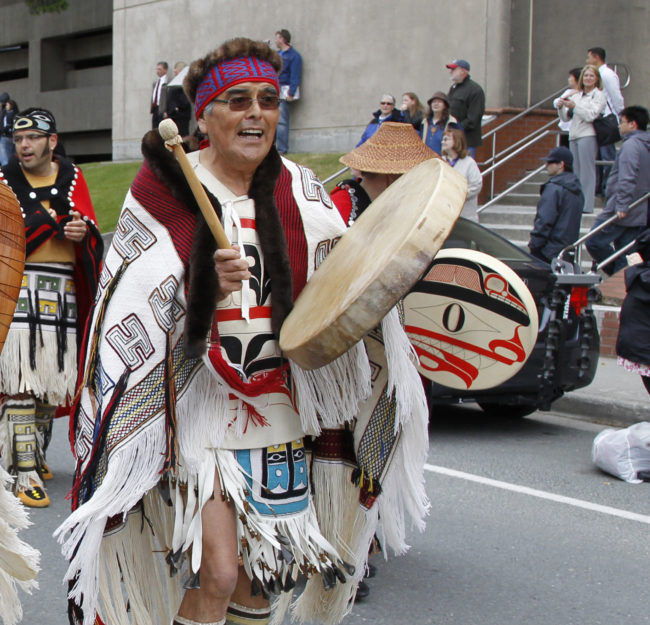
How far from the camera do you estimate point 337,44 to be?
16875mm

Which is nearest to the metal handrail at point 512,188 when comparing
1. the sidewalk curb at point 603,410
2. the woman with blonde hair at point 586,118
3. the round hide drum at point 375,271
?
the woman with blonde hair at point 586,118

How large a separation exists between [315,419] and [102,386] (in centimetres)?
61

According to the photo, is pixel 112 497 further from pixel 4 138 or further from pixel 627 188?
pixel 4 138

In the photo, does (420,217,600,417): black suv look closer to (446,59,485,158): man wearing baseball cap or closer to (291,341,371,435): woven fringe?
(291,341,371,435): woven fringe

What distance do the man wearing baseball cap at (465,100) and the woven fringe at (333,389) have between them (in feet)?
32.1

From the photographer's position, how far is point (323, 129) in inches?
680

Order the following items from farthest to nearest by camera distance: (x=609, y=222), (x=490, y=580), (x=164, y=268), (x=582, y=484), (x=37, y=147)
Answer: (x=609, y=222) → (x=582, y=484) → (x=37, y=147) → (x=490, y=580) → (x=164, y=268)

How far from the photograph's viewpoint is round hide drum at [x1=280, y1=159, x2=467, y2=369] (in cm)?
247

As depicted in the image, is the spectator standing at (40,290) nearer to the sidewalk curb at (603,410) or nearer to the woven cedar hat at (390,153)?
the woven cedar hat at (390,153)

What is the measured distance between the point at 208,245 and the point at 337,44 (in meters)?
14.7

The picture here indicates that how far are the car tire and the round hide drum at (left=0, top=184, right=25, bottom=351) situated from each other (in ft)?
18.8

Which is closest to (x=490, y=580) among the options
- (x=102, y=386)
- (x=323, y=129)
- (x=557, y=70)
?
(x=102, y=386)

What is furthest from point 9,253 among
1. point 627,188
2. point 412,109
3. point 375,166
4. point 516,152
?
point 516,152

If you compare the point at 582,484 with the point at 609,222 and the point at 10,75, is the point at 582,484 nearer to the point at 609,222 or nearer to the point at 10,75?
the point at 609,222
